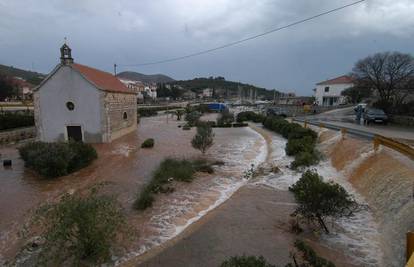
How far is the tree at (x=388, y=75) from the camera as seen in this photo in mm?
32656

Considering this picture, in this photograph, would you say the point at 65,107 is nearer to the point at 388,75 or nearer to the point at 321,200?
the point at 321,200

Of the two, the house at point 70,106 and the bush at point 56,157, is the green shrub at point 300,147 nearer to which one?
the bush at point 56,157

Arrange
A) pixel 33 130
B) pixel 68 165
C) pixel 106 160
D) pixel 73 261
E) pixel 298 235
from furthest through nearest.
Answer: pixel 33 130, pixel 106 160, pixel 68 165, pixel 298 235, pixel 73 261

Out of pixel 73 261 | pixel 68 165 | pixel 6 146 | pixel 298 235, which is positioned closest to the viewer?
pixel 73 261

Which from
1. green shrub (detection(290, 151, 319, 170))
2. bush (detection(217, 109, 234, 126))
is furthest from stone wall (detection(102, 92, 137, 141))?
green shrub (detection(290, 151, 319, 170))

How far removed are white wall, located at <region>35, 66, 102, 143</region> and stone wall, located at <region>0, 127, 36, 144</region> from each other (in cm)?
551

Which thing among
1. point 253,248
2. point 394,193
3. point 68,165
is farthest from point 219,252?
point 68,165

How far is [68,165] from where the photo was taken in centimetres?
1919

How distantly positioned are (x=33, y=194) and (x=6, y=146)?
1804 centimetres

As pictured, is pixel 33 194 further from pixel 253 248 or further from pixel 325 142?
pixel 325 142

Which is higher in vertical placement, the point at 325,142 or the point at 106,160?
the point at 325,142

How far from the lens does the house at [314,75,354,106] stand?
7019cm

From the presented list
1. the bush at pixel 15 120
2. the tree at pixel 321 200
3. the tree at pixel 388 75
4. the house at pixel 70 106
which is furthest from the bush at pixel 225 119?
the tree at pixel 321 200

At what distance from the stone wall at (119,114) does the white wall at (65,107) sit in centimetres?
107
